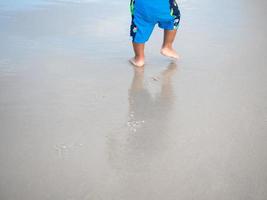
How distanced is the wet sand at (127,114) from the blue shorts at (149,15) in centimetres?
18

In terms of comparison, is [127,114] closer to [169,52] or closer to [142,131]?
[142,131]

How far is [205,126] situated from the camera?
4.54ft

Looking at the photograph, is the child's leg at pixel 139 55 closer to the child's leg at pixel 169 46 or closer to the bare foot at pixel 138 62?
the bare foot at pixel 138 62

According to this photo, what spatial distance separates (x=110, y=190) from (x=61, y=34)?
4.67ft

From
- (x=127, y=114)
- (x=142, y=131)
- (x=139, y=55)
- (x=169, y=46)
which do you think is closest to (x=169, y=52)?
(x=169, y=46)

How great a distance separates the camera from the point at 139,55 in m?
1.92

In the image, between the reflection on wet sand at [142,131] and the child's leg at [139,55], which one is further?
the child's leg at [139,55]

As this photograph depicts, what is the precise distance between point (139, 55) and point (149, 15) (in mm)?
213

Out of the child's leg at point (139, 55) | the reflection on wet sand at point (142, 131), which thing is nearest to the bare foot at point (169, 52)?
the child's leg at point (139, 55)

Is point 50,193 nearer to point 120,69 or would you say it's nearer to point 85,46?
point 120,69

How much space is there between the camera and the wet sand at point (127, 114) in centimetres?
111

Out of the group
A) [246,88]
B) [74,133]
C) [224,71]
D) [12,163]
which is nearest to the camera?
[12,163]

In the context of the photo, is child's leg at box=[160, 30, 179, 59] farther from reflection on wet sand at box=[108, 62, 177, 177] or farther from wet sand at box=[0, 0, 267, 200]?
reflection on wet sand at box=[108, 62, 177, 177]

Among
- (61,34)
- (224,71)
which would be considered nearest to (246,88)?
(224,71)
